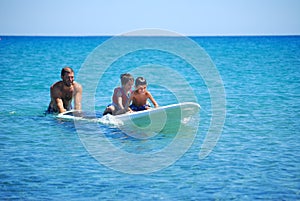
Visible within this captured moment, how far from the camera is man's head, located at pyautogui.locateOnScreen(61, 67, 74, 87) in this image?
1245 cm

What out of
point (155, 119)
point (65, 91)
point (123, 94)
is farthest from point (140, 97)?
point (65, 91)

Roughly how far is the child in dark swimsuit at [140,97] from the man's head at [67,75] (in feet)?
5.35

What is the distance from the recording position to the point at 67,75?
40.9 feet

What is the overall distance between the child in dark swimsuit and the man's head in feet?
5.35

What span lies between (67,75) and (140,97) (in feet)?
6.28

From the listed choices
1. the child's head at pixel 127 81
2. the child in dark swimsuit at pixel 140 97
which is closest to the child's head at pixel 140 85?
the child in dark swimsuit at pixel 140 97

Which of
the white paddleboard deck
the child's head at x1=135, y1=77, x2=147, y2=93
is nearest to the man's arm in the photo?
the white paddleboard deck

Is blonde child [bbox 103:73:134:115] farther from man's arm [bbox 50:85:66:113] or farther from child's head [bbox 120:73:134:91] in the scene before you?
man's arm [bbox 50:85:66:113]

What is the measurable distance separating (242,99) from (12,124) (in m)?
8.53

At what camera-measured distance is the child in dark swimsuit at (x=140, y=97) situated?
1177 centimetres

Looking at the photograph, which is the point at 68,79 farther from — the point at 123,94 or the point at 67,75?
the point at 123,94

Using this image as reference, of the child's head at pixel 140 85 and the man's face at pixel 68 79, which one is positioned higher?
the man's face at pixel 68 79

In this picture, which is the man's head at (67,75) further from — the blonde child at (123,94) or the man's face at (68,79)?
the blonde child at (123,94)

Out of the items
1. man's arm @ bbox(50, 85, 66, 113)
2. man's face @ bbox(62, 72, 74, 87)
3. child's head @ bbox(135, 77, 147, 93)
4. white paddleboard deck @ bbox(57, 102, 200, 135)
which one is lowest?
white paddleboard deck @ bbox(57, 102, 200, 135)
